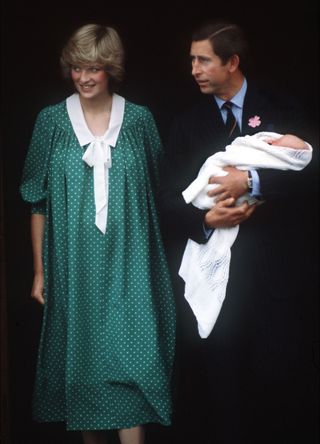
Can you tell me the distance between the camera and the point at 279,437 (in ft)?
17.1

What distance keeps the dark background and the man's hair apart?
0.49 metres

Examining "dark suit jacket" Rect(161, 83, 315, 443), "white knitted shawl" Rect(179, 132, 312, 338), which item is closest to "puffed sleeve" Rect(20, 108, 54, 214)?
"dark suit jacket" Rect(161, 83, 315, 443)

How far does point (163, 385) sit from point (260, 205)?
860 mm

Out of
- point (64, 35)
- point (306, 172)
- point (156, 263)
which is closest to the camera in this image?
point (306, 172)

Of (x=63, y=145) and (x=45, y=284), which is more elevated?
(x=63, y=145)

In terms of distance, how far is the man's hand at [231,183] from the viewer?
4711 mm

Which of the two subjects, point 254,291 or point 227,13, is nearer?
point 254,291

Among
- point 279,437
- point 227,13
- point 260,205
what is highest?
point 227,13

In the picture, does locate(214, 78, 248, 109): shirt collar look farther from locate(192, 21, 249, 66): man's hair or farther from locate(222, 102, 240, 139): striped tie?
locate(192, 21, 249, 66): man's hair

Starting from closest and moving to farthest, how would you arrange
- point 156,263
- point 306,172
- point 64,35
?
point 306,172, point 156,263, point 64,35

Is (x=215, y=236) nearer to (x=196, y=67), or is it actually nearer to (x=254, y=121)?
(x=254, y=121)

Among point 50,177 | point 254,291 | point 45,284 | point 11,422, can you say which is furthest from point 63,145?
point 11,422

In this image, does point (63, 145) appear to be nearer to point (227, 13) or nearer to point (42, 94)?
point (42, 94)

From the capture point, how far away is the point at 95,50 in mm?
4855
